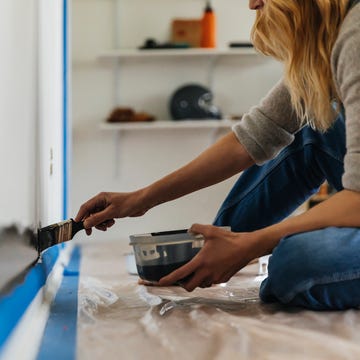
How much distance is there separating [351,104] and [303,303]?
34cm

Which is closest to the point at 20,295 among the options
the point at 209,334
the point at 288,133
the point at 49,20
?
the point at 209,334

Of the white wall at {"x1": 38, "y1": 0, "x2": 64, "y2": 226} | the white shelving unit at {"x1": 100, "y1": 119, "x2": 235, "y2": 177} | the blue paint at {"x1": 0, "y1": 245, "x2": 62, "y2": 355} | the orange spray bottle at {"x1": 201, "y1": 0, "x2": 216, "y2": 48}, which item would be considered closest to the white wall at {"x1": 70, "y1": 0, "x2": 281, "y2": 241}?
Answer: the white shelving unit at {"x1": 100, "y1": 119, "x2": 235, "y2": 177}

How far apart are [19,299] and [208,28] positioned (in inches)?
104

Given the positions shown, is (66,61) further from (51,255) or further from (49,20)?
(51,255)

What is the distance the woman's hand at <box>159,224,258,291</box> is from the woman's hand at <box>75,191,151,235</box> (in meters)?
0.31

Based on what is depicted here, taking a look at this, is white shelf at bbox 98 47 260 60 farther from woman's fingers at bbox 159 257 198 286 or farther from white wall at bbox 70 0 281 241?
woman's fingers at bbox 159 257 198 286

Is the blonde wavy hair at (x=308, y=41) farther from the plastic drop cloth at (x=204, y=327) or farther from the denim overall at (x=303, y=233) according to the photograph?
the plastic drop cloth at (x=204, y=327)

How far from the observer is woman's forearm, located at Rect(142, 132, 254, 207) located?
1415mm

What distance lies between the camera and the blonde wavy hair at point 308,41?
112 cm

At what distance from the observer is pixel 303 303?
1.12 metres

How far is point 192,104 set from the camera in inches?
134

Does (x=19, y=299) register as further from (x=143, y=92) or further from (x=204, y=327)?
(x=143, y=92)

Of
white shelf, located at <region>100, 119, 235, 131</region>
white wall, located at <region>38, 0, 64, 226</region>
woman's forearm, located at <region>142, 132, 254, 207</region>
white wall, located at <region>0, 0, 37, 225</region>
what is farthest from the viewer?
white shelf, located at <region>100, 119, 235, 131</region>

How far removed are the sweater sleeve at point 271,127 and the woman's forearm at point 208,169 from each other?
25 millimetres
